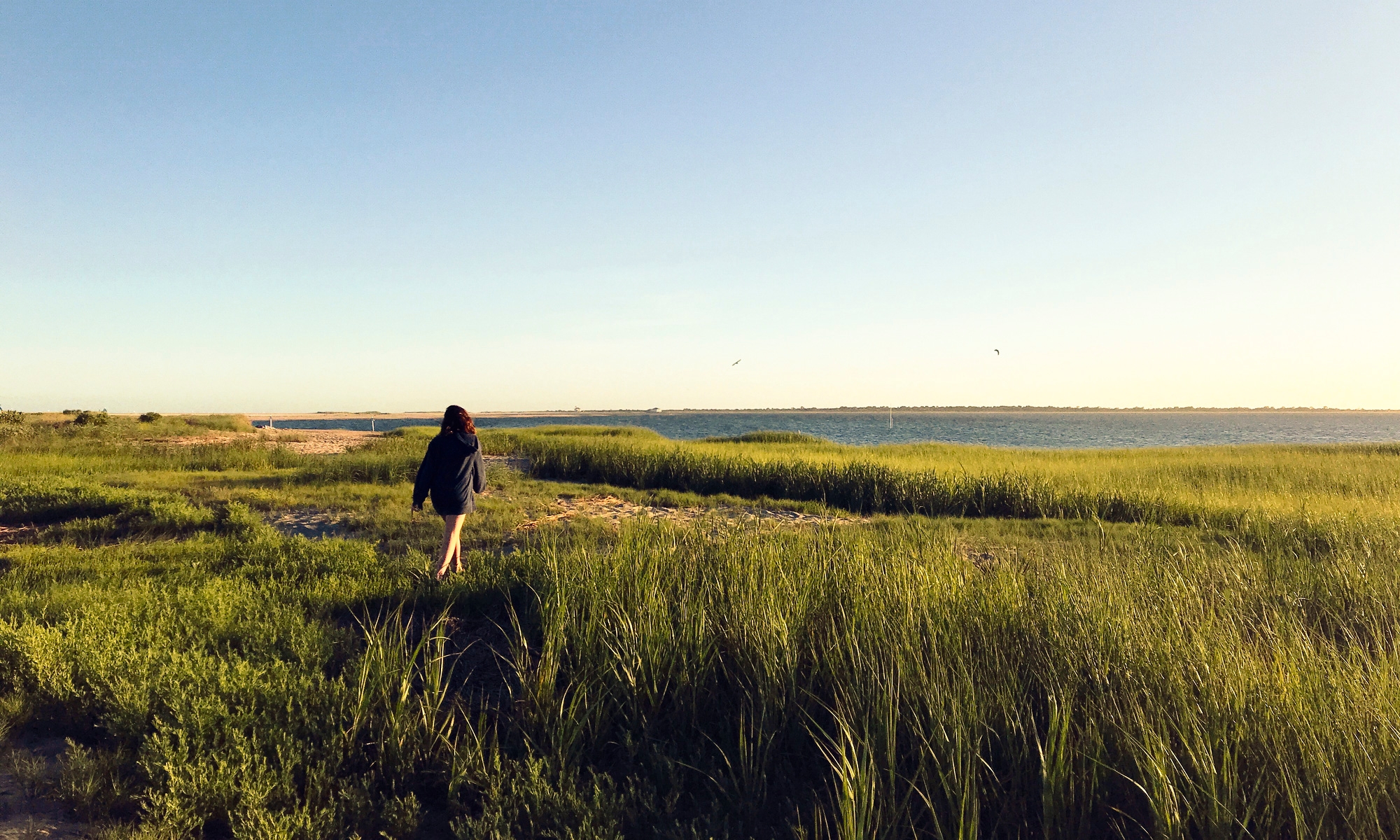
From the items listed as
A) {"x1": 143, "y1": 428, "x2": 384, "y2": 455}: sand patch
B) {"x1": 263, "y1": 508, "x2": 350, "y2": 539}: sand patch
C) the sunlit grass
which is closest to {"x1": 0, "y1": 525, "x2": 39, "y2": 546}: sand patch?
the sunlit grass

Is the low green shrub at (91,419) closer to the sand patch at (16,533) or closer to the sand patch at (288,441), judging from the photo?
the sand patch at (288,441)

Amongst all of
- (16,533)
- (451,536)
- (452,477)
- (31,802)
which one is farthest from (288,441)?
(31,802)

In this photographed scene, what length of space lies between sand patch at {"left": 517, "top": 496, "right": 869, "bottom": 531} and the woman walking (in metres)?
3.37

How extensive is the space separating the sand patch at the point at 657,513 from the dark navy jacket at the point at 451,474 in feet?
11.1

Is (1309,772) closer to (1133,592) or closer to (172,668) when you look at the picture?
(1133,592)

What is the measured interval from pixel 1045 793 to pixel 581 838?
2.04m

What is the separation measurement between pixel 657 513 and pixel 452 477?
6119 mm

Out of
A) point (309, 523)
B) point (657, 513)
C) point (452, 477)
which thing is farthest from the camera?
point (657, 513)

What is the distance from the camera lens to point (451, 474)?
291 inches

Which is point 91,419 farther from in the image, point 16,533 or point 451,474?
point 451,474

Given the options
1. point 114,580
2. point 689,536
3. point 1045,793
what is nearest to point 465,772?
point 1045,793

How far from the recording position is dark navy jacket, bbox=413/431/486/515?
7301mm

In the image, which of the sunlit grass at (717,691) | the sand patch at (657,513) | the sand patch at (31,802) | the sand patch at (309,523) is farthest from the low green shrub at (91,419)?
the sand patch at (31,802)

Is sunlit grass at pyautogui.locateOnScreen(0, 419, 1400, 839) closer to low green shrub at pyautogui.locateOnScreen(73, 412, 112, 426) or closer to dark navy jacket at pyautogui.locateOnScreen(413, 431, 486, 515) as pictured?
dark navy jacket at pyautogui.locateOnScreen(413, 431, 486, 515)
